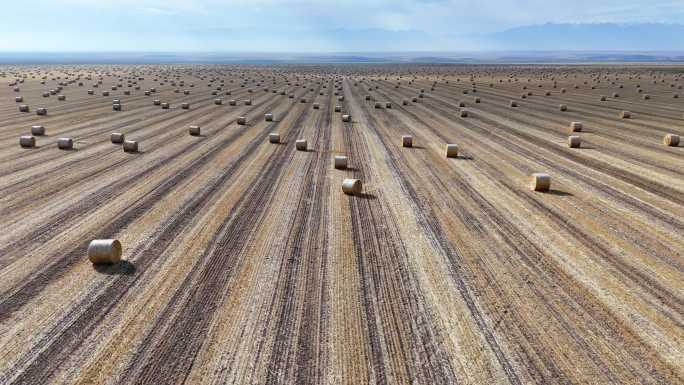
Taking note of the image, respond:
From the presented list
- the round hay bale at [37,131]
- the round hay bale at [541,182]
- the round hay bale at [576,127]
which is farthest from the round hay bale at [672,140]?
the round hay bale at [37,131]

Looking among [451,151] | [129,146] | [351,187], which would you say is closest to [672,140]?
[451,151]

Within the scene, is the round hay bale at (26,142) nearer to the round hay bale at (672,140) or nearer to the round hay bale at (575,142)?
the round hay bale at (575,142)

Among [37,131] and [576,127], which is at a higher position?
[576,127]

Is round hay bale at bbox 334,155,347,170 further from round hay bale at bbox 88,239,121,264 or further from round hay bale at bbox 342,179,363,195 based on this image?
round hay bale at bbox 88,239,121,264

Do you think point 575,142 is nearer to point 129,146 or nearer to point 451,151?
point 451,151

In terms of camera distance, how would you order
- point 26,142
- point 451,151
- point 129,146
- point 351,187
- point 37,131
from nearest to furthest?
point 351,187 → point 451,151 → point 129,146 → point 26,142 → point 37,131

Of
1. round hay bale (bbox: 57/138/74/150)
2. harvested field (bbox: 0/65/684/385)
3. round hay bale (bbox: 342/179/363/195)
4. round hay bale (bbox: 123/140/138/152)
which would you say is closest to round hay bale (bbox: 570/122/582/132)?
harvested field (bbox: 0/65/684/385)

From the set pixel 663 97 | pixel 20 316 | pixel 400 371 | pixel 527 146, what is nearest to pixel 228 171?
pixel 20 316

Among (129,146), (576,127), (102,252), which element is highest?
(576,127)

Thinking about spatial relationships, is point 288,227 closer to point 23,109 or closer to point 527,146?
point 527,146
